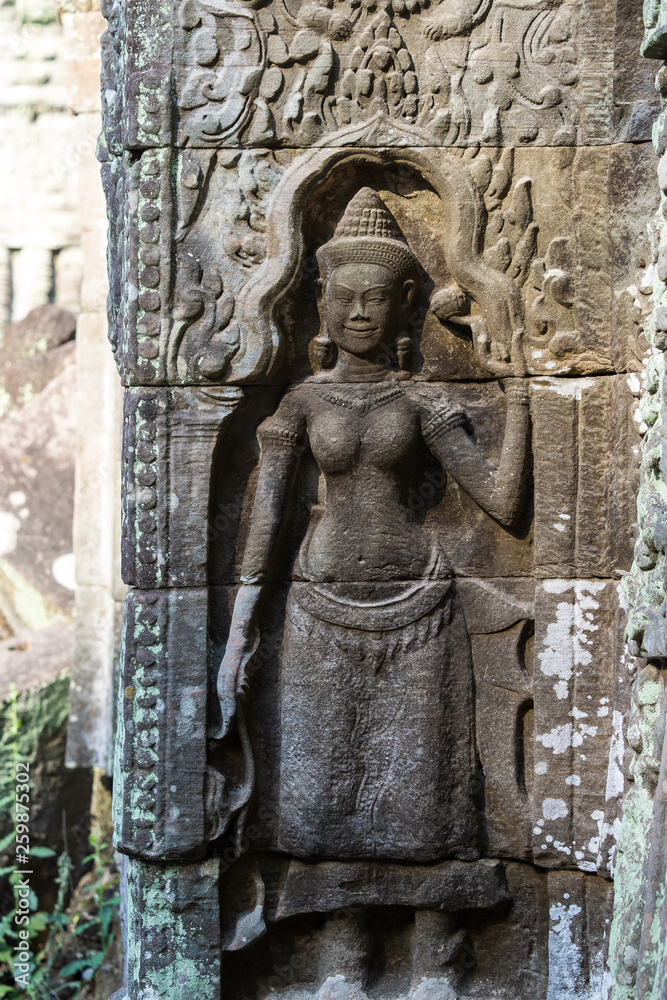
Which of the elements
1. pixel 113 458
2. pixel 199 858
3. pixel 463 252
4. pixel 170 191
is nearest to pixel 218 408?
pixel 170 191

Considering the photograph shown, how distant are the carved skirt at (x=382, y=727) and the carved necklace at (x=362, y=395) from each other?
0.68 metres

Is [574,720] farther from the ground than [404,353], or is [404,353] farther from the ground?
[404,353]

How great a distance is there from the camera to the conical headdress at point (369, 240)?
388cm

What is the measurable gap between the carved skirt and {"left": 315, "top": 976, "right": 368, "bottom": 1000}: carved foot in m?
0.50

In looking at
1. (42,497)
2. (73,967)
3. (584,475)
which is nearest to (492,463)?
(584,475)

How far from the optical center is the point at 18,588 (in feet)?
23.9

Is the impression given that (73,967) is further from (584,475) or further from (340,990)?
(584,475)

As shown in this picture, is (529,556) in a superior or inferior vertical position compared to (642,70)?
inferior

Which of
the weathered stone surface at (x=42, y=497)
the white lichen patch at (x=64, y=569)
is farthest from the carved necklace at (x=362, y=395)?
the white lichen patch at (x=64, y=569)

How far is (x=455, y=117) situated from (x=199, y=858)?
2.89 meters

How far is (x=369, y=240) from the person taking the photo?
3867 millimetres

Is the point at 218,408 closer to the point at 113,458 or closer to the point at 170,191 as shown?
the point at 170,191

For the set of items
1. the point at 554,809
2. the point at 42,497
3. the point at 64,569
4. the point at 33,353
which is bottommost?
the point at 554,809

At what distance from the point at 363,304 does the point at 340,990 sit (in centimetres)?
260
